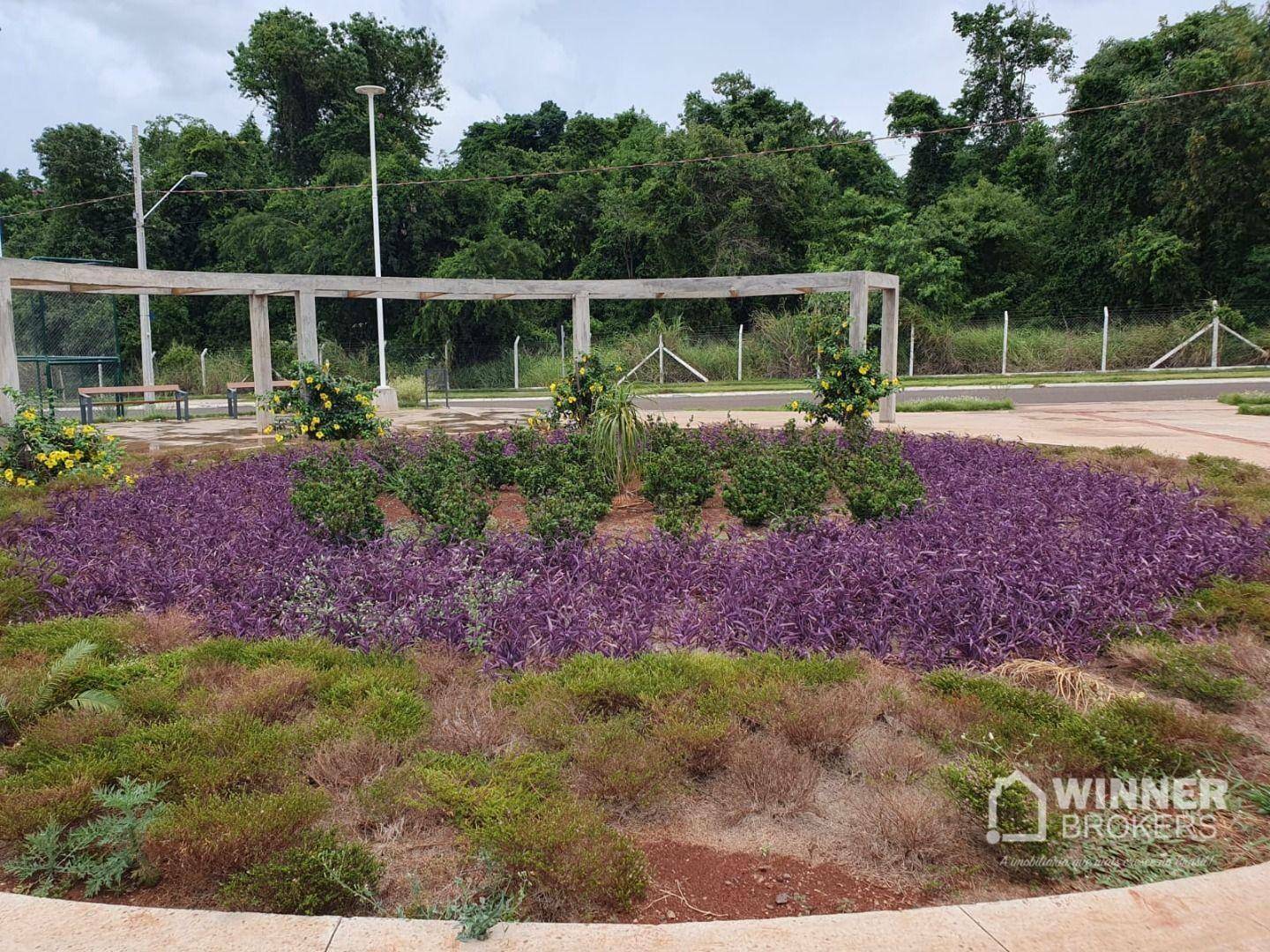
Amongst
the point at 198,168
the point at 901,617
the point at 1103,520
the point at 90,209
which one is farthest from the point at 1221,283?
the point at 90,209

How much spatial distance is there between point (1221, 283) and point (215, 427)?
27.9 metres

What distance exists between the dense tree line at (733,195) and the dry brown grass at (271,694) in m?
25.1

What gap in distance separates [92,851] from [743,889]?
164 cm

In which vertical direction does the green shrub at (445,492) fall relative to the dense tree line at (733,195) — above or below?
below

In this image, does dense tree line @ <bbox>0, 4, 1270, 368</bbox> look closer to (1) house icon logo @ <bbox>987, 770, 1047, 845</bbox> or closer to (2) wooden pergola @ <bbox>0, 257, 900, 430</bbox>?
(2) wooden pergola @ <bbox>0, 257, 900, 430</bbox>

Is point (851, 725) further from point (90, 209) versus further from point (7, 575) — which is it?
point (90, 209)

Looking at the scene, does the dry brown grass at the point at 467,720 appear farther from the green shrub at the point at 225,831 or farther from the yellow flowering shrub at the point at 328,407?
the yellow flowering shrub at the point at 328,407

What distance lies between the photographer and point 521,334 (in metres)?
29.7

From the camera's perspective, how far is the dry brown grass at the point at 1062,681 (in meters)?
3.19

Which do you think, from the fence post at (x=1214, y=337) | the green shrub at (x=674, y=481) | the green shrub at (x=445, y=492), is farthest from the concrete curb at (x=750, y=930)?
the fence post at (x=1214, y=337)

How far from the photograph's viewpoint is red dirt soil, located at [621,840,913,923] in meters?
2.16

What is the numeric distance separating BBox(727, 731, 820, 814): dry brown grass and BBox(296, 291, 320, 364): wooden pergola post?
34.6 feet

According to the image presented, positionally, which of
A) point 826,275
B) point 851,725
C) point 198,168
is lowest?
point 851,725

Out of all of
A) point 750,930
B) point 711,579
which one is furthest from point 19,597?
point 750,930
